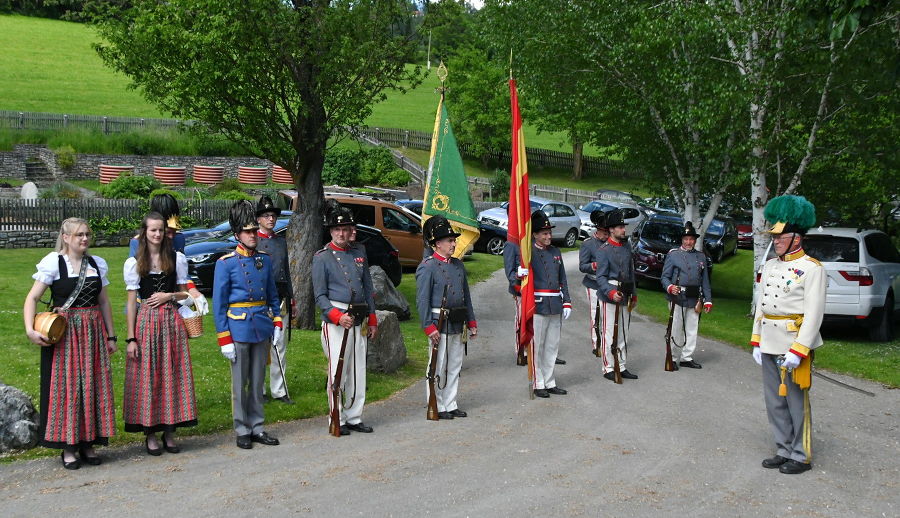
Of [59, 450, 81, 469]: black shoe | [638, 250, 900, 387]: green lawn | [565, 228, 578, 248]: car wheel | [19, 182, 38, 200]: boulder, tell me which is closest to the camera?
[59, 450, 81, 469]: black shoe

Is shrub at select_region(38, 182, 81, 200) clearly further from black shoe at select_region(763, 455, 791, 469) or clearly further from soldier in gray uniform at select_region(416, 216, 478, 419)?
black shoe at select_region(763, 455, 791, 469)

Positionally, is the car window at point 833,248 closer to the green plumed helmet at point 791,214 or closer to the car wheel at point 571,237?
the green plumed helmet at point 791,214

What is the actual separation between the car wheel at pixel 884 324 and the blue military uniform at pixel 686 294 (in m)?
4.63

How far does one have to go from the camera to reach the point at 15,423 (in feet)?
25.4

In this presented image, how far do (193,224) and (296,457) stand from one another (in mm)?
20339

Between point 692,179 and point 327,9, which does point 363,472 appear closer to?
point 327,9

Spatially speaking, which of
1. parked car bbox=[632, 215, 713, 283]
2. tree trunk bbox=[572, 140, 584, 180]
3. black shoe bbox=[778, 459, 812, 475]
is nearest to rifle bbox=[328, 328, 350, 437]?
black shoe bbox=[778, 459, 812, 475]

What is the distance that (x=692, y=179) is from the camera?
68.4 ft

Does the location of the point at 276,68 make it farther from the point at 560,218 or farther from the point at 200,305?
the point at 560,218

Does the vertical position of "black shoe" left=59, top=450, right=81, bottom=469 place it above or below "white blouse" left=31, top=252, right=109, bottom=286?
below

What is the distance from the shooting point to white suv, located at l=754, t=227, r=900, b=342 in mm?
15094

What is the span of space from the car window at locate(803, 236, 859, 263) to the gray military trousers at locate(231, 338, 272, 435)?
10491 mm

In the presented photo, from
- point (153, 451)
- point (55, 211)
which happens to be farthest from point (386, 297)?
point (55, 211)

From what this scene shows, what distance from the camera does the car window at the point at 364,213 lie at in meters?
21.6
